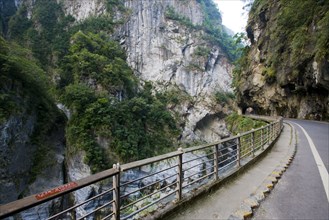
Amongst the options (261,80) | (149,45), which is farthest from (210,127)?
(149,45)

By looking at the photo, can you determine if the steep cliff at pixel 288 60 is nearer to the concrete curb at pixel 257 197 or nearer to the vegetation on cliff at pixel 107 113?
the concrete curb at pixel 257 197

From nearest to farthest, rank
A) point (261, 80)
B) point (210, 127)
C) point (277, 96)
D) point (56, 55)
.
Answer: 1. point (277, 96)
2. point (261, 80)
3. point (56, 55)
4. point (210, 127)

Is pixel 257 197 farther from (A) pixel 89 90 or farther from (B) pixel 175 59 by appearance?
(B) pixel 175 59

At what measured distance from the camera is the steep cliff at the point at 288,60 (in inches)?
655

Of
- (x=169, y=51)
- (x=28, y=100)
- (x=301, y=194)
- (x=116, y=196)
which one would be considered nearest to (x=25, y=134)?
(x=28, y=100)

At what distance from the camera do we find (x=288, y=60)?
21391 mm

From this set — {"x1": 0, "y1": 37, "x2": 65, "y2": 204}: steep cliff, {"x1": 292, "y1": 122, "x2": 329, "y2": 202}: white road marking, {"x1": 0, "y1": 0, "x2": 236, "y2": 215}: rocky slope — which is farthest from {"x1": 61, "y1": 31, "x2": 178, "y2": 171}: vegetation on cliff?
{"x1": 292, "y1": 122, "x2": 329, "y2": 202}: white road marking

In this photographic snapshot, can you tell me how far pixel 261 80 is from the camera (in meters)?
29.3

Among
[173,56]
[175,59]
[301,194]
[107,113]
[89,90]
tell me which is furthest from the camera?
[173,56]

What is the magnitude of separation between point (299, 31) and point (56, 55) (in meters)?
37.2

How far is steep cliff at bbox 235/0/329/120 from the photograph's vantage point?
16625mm

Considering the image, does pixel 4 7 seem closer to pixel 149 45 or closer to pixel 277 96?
pixel 149 45

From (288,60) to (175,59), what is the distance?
95.0 feet

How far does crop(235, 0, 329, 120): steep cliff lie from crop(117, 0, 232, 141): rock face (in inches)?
467
